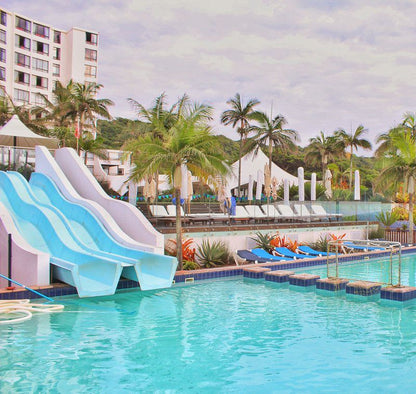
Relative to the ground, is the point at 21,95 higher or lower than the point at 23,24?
lower

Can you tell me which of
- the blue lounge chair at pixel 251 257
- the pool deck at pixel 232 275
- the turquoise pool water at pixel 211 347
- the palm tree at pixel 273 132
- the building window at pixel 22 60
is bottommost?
the turquoise pool water at pixel 211 347

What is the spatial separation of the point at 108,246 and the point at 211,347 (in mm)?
5889

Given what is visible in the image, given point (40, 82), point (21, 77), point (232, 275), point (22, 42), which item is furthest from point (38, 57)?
point (232, 275)

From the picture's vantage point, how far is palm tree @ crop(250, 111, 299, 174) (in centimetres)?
3166

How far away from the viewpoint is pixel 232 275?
13766 mm

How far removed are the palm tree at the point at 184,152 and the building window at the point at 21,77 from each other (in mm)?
47733

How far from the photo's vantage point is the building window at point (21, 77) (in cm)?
5475

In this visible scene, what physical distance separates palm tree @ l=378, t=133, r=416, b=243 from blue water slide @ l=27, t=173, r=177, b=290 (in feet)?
44.4

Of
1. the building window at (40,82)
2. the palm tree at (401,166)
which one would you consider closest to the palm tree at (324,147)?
the palm tree at (401,166)

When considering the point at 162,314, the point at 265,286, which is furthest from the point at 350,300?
the point at 162,314

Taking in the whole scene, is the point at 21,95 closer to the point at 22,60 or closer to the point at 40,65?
the point at 22,60

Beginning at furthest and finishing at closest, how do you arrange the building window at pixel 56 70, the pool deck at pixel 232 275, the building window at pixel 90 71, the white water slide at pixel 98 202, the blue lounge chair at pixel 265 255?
the building window at pixel 90 71, the building window at pixel 56 70, the blue lounge chair at pixel 265 255, the white water slide at pixel 98 202, the pool deck at pixel 232 275

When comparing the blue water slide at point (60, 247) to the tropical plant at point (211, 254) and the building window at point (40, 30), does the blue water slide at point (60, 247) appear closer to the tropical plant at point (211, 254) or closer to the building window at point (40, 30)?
the tropical plant at point (211, 254)

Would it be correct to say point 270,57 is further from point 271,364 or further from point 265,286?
point 271,364
